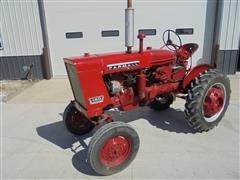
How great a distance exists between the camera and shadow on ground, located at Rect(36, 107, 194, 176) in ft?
9.18

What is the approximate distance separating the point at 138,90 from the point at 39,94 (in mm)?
3085

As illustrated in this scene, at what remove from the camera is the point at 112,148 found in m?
2.44

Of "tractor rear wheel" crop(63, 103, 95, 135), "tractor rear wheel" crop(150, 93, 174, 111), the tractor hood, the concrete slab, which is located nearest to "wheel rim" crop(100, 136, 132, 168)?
the concrete slab

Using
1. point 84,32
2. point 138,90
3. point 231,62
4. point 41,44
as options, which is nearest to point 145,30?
point 84,32

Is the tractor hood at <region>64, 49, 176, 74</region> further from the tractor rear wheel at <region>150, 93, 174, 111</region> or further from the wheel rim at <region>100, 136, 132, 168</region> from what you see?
the tractor rear wheel at <region>150, 93, 174, 111</region>

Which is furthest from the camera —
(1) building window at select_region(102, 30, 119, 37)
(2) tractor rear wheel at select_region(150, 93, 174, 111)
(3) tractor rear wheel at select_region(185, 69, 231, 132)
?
(1) building window at select_region(102, 30, 119, 37)

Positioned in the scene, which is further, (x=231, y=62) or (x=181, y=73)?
(x=231, y=62)

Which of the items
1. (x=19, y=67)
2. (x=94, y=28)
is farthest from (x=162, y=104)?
(x=19, y=67)

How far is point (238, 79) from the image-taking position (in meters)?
5.77

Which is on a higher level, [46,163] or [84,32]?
[84,32]

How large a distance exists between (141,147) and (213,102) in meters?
1.21

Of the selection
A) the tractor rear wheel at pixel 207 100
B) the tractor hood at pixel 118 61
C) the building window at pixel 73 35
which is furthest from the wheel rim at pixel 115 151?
the building window at pixel 73 35

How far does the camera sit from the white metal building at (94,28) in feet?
19.2

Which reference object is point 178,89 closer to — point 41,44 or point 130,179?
point 130,179
